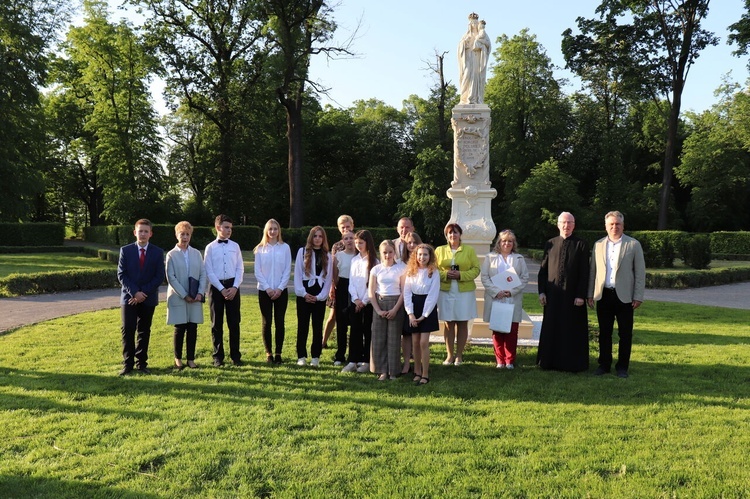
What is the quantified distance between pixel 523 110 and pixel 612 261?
3259cm

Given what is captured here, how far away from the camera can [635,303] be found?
20.2 feet

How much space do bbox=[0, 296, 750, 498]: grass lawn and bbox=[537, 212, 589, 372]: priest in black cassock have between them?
0.87ft

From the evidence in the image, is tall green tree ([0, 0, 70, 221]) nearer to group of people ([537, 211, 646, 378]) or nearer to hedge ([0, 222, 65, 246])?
hedge ([0, 222, 65, 246])

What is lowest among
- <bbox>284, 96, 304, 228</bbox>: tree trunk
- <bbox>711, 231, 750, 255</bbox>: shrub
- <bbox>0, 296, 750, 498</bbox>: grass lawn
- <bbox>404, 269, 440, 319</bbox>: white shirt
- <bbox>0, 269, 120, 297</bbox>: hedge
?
<bbox>0, 296, 750, 498</bbox>: grass lawn

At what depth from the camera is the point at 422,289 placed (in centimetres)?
589

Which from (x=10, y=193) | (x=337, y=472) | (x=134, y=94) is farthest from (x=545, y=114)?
(x=337, y=472)

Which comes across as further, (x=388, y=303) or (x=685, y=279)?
(x=685, y=279)

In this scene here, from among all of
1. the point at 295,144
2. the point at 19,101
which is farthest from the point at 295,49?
the point at 19,101

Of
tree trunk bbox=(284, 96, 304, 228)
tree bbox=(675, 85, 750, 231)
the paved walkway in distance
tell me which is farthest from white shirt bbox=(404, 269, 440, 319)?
tree bbox=(675, 85, 750, 231)

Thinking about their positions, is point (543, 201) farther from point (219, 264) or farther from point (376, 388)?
point (376, 388)

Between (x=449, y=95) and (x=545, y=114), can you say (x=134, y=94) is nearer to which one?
(x=449, y=95)

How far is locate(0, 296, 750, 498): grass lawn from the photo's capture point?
3512 mm

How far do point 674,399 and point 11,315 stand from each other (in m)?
11.1

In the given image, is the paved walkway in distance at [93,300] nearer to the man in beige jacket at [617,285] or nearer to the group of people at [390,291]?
the group of people at [390,291]
